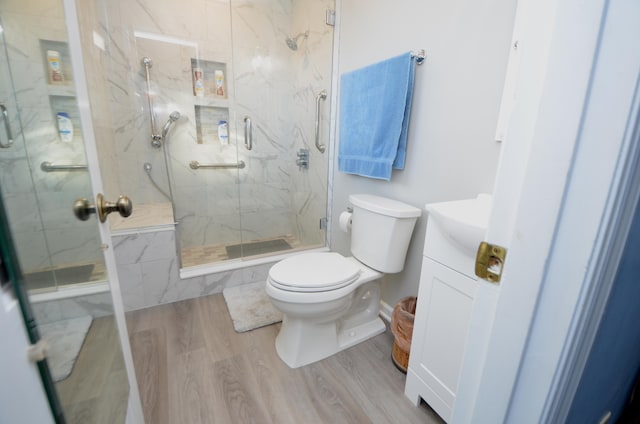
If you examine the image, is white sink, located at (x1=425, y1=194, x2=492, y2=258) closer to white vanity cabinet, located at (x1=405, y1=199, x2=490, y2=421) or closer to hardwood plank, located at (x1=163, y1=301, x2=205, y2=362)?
white vanity cabinet, located at (x1=405, y1=199, x2=490, y2=421)

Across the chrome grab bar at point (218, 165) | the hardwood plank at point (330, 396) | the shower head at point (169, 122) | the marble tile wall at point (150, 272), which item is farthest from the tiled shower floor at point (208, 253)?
the hardwood plank at point (330, 396)

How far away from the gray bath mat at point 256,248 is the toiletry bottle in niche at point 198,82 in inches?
55.6

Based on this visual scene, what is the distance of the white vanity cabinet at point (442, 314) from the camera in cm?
95

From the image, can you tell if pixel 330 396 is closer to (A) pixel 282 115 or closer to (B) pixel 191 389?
(B) pixel 191 389

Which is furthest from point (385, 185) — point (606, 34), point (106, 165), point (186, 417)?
point (106, 165)

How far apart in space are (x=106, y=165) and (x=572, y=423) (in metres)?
2.59

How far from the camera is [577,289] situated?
1.19 ft

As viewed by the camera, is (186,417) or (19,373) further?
(186,417)

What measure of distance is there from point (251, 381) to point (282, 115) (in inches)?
91.3

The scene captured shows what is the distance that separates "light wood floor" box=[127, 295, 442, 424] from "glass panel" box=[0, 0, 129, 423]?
56 cm

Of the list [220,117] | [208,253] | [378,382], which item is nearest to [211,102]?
[220,117]

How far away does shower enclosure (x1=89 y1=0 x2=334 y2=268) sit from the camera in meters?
2.16

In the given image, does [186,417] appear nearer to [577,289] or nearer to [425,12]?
[577,289]

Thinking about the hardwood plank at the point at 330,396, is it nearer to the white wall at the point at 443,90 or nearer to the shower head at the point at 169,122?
the white wall at the point at 443,90
